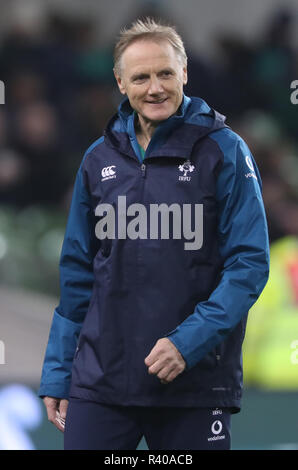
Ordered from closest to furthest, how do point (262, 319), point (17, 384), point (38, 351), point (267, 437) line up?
point (267, 437), point (17, 384), point (38, 351), point (262, 319)

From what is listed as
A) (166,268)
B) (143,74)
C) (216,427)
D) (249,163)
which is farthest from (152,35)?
(216,427)

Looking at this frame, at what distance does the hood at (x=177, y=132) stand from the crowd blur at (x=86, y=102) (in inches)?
128

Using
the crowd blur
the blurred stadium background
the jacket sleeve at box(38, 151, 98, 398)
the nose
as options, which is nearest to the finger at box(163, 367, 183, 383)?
the jacket sleeve at box(38, 151, 98, 398)

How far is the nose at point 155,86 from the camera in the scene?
2.05 metres

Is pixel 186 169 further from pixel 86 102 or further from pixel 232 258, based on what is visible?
pixel 86 102

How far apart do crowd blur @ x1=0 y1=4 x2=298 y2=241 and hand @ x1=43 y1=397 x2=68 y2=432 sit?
3.26m

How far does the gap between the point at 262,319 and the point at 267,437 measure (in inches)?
39.3

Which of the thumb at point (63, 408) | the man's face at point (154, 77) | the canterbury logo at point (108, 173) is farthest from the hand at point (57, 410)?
the man's face at point (154, 77)

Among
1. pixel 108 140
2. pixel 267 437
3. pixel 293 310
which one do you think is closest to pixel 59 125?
pixel 293 310

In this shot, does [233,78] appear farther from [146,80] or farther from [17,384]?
[146,80]

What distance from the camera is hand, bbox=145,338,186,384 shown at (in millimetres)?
1922

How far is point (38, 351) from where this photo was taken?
13.8ft

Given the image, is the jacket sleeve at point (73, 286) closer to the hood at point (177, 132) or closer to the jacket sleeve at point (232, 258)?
the hood at point (177, 132)

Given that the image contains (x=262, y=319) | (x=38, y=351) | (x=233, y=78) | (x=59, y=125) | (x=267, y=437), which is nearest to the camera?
(x=267, y=437)
